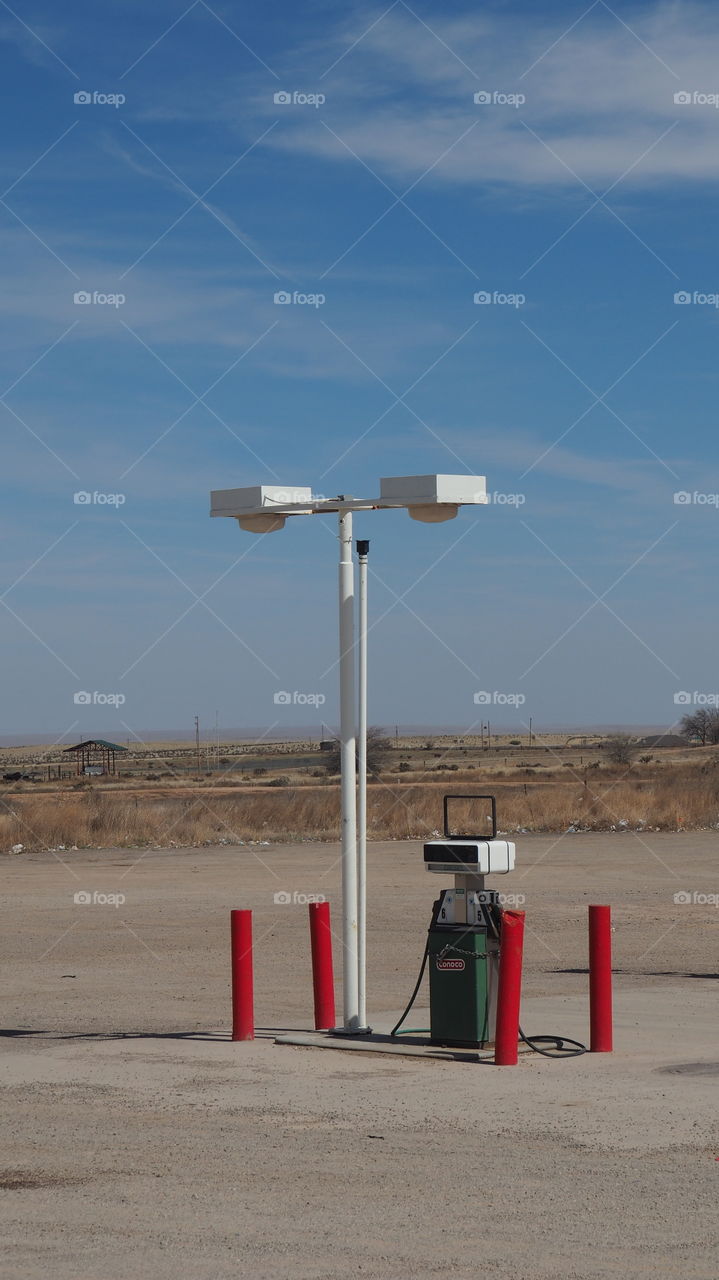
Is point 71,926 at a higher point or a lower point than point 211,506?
lower

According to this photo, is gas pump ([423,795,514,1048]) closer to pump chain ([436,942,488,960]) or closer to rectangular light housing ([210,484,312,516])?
pump chain ([436,942,488,960])

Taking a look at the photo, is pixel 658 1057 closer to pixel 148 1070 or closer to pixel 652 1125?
pixel 652 1125

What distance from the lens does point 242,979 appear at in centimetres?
1229

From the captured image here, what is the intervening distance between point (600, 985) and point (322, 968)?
223 cm

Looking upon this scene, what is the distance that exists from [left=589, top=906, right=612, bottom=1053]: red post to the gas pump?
2.16ft

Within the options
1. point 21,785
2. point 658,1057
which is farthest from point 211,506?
point 21,785

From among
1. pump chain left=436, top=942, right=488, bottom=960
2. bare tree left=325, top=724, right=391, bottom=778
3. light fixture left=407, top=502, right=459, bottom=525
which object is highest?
bare tree left=325, top=724, right=391, bottom=778

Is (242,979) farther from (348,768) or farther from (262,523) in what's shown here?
(262,523)

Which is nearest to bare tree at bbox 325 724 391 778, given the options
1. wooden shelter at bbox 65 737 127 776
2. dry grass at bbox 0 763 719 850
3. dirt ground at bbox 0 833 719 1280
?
wooden shelter at bbox 65 737 127 776

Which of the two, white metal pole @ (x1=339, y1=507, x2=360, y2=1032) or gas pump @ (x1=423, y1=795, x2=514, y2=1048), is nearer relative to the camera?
gas pump @ (x1=423, y1=795, x2=514, y2=1048)

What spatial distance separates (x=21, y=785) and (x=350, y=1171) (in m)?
76.6

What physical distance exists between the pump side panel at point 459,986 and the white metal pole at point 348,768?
625mm

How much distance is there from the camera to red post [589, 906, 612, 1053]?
1148 centimetres

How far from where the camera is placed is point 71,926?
72.3 feet
